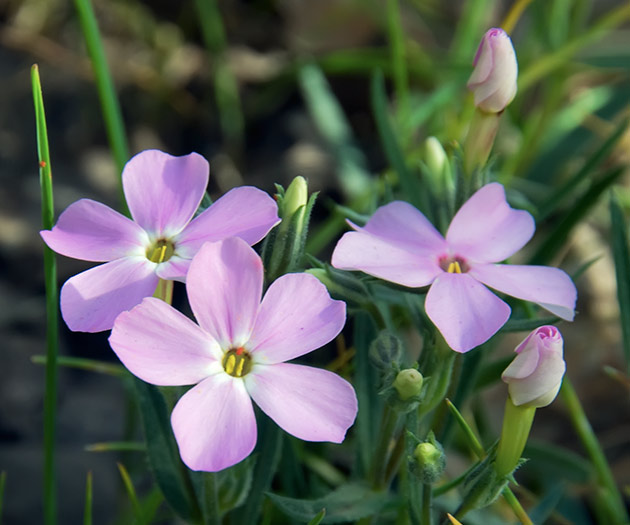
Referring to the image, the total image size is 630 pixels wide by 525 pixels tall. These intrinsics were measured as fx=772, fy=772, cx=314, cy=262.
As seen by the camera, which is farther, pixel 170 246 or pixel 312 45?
pixel 312 45

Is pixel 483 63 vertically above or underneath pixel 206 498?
above

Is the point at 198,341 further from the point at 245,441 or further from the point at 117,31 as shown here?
the point at 117,31

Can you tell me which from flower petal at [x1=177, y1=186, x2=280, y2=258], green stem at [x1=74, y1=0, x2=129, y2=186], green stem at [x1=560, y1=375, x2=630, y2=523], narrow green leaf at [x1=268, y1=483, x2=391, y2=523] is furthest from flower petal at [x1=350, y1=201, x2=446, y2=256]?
green stem at [x1=74, y1=0, x2=129, y2=186]

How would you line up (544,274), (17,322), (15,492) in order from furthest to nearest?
(17,322), (15,492), (544,274)

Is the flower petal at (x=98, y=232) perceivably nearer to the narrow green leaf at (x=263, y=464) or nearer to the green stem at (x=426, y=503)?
the narrow green leaf at (x=263, y=464)

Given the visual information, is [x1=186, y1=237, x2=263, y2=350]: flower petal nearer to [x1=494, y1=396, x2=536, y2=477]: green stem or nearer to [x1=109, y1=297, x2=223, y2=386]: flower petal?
[x1=109, y1=297, x2=223, y2=386]: flower petal

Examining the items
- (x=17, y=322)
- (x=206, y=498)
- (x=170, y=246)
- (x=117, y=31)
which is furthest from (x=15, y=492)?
(x=117, y=31)

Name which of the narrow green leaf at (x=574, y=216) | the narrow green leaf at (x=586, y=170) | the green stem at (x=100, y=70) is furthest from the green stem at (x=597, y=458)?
the green stem at (x=100, y=70)
